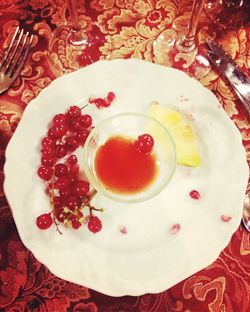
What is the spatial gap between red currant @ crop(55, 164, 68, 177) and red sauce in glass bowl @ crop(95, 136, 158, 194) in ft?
0.27

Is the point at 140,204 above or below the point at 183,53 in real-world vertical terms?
below

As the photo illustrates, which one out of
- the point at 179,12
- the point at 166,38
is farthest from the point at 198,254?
the point at 179,12

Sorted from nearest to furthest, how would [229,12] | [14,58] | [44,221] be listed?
[44,221]
[14,58]
[229,12]

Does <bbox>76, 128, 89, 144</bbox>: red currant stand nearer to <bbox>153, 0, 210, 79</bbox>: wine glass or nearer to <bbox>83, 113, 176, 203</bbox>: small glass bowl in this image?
<bbox>83, 113, 176, 203</bbox>: small glass bowl

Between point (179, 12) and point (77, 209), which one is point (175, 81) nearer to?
point (179, 12)

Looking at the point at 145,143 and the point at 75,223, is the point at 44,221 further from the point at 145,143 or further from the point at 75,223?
the point at 145,143

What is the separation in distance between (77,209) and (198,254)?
283mm

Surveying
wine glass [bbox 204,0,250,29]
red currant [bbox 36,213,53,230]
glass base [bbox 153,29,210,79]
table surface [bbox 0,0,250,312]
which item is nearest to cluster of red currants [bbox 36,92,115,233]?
red currant [bbox 36,213,53,230]

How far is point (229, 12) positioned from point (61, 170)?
74cm

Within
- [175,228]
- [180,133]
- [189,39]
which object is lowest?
[175,228]

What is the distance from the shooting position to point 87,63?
1117mm

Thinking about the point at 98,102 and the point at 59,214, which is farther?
the point at 98,102

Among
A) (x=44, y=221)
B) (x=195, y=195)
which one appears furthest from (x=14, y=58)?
(x=195, y=195)

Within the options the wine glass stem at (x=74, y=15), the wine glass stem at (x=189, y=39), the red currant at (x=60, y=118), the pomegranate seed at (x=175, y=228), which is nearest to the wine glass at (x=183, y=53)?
the wine glass stem at (x=189, y=39)
